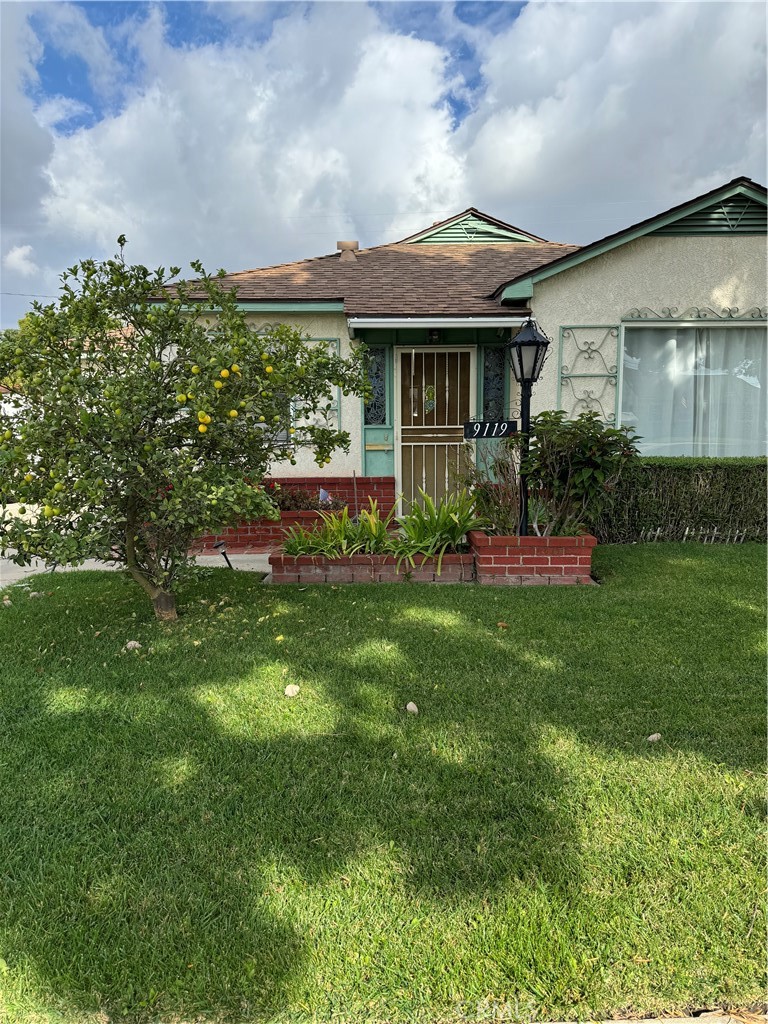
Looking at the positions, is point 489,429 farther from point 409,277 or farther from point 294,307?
point 409,277

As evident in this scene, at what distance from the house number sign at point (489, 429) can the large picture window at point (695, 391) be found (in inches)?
138

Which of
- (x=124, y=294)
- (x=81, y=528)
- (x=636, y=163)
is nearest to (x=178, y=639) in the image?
(x=81, y=528)

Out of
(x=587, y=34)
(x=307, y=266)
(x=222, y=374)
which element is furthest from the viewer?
(x=307, y=266)

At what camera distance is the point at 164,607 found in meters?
4.70

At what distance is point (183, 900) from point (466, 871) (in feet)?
3.04

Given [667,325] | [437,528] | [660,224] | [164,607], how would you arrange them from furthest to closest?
1. [667,325]
2. [660,224]
3. [437,528]
4. [164,607]

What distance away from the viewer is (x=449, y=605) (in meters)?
4.95

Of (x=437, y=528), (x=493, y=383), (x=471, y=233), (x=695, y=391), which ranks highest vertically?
(x=471, y=233)

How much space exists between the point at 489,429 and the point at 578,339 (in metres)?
3.49

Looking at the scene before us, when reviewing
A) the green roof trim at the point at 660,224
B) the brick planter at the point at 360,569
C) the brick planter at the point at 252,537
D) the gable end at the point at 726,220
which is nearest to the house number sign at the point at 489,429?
the brick planter at the point at 360,569

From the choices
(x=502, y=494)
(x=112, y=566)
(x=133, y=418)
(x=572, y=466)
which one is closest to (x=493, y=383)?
(x=502, y=494)

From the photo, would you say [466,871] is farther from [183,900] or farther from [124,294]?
[124,294]

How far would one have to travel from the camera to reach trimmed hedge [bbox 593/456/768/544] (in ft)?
23.9

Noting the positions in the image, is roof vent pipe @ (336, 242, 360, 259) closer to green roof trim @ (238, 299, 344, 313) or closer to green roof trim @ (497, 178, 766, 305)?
green roof trim @ (238, 299, 344, 313)
